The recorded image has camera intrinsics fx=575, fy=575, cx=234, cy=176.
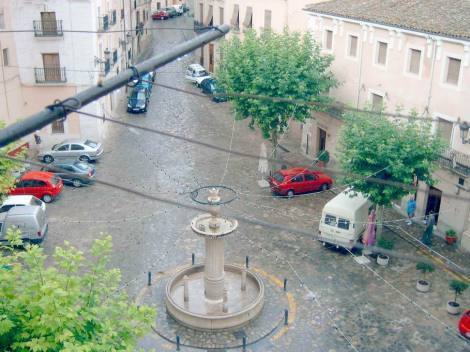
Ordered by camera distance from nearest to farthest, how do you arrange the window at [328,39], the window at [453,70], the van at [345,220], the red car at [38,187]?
1. the window at [453,70]
2. the van at [345,220]
3. the red car at [38,187]
4. the window at [328,39]

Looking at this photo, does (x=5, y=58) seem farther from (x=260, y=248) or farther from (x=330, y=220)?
(x=330, y=220)

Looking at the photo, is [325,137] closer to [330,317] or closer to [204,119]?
[204,119]

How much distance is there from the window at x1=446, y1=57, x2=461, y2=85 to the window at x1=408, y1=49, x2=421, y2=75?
173cm

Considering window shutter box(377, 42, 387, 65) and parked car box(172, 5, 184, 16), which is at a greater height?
window shutter box(377, 42, 387, 65)

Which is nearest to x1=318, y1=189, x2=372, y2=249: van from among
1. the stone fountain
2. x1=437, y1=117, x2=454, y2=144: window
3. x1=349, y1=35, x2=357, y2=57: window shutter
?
x1=437, y1=117, x2=454, y2=144: window

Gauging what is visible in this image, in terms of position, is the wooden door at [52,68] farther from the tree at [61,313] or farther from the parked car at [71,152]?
the tree at [61,313]

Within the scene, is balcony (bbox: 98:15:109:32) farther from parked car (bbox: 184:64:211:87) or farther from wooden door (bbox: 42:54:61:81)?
parked car (bbox: 184:64:211:87)

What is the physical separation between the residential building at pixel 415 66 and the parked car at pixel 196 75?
63.1ft

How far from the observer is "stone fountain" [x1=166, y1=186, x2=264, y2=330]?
1856cm

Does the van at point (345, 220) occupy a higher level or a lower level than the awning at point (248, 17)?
lower

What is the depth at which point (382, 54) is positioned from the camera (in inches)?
1085

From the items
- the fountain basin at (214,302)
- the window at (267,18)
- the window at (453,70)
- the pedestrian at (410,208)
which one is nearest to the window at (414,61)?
the window at (453,70)

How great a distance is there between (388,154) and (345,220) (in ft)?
11.1

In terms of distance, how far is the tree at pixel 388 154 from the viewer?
2194 centimetres
